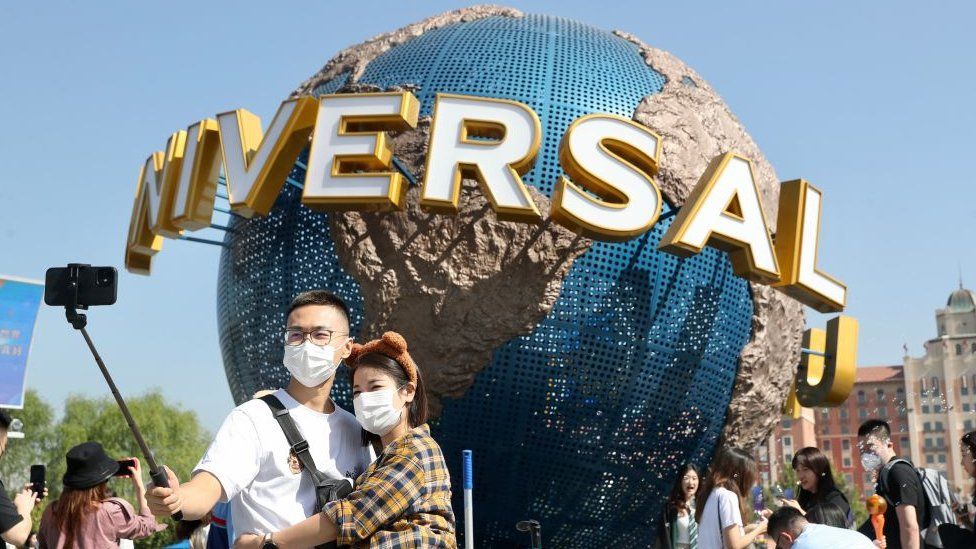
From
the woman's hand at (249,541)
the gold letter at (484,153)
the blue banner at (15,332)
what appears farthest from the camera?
the blue banner at (15,332)

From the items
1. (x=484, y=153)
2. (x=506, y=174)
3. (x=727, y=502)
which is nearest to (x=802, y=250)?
(x=506, y=174)

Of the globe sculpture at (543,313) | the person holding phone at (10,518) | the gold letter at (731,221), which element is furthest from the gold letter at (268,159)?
the person holding phone at (10,518)

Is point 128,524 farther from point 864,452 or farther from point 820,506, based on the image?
point 864,452

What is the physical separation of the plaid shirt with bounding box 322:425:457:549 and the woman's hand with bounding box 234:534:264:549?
0.25 m

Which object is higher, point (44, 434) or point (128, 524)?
point (44, 434)

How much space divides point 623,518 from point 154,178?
208 inches

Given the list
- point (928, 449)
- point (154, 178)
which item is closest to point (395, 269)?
point (154, 178)

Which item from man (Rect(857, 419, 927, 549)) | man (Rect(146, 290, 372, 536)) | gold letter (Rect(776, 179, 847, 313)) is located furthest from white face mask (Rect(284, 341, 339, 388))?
gold letter (Rect(776, 179, 847, 313))

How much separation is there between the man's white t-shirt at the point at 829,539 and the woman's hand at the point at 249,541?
2.68 metres

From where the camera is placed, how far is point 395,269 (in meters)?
8.66

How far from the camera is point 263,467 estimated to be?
11.9 ft

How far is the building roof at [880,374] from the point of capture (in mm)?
95938

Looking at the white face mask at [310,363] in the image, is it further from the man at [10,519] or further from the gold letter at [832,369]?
the gold letter at [832,369]

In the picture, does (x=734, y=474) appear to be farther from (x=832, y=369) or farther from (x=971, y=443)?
(x=832, y=369)
